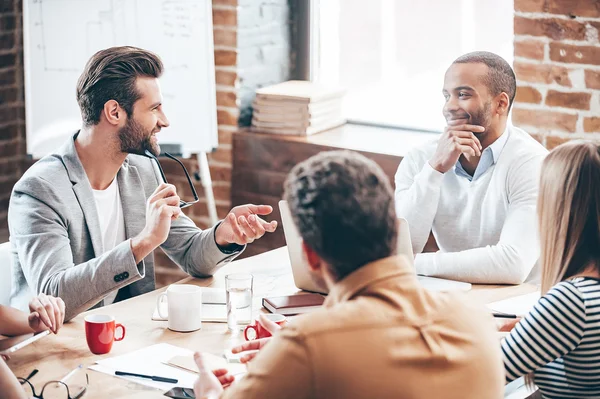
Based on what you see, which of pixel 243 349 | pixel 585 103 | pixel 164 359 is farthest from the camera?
pixel 585 103

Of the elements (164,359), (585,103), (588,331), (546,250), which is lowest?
(164,359)

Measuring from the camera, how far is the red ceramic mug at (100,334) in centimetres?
179

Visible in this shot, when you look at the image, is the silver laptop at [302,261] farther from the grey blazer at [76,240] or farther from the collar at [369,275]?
the collar at [369,275]

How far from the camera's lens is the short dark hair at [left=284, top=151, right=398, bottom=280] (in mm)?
1169

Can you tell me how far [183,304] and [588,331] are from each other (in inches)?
34.3

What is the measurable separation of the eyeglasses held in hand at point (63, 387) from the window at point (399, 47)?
2181mm

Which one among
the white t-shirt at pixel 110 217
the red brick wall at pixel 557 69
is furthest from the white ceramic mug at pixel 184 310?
the red brick wall at pixel 557 69

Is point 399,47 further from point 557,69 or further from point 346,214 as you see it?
point 346,214

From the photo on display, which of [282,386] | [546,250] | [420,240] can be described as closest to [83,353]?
[282,386]

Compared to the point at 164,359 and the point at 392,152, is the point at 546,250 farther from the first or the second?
the point at 392,152

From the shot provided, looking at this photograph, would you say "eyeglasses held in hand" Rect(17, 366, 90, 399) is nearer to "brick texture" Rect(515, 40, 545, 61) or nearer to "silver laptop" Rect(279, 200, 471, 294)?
"silver laptop" Rect(279, 200, 471, 294)

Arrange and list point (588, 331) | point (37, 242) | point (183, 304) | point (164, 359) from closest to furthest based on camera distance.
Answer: point (588, 331) < point (164, 359) < point (183, 304) < point (37, 242)

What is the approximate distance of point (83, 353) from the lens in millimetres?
1810

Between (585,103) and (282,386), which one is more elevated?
(585,103)
